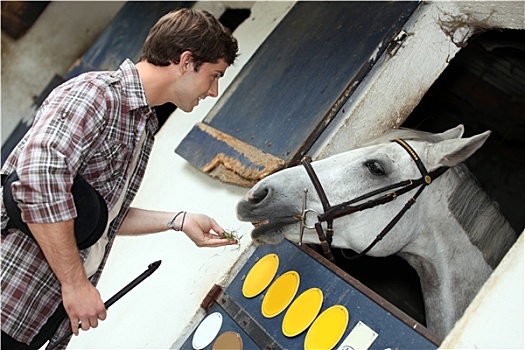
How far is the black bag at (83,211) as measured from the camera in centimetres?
135

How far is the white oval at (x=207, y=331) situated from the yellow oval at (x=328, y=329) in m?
0.39

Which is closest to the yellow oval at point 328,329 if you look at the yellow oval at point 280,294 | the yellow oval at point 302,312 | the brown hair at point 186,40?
the yellow oval at point 302,312

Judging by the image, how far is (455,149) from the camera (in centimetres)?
157

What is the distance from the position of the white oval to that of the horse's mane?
29.3 inches

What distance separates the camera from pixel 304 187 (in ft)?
5.56

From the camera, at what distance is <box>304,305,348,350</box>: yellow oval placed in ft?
5.11

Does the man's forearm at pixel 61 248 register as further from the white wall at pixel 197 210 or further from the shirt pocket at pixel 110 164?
the white wall at pixel 197 210

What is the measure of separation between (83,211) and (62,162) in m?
0.16

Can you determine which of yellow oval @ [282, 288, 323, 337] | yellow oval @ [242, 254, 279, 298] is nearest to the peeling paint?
yellow oval @ [242, 254, 279, 298]

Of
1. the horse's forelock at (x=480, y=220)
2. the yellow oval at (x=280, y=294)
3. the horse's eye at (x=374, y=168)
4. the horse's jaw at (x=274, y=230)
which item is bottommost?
the yellow oval at (x=280, y=294)

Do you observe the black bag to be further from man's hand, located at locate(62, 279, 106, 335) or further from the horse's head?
the horse's head

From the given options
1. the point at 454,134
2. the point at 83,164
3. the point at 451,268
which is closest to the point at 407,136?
the point at 454,134

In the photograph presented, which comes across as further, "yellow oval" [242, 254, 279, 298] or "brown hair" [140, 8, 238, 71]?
"yellow oval" [242, 254, 279, 298]

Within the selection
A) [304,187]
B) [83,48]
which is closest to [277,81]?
[304,187]
